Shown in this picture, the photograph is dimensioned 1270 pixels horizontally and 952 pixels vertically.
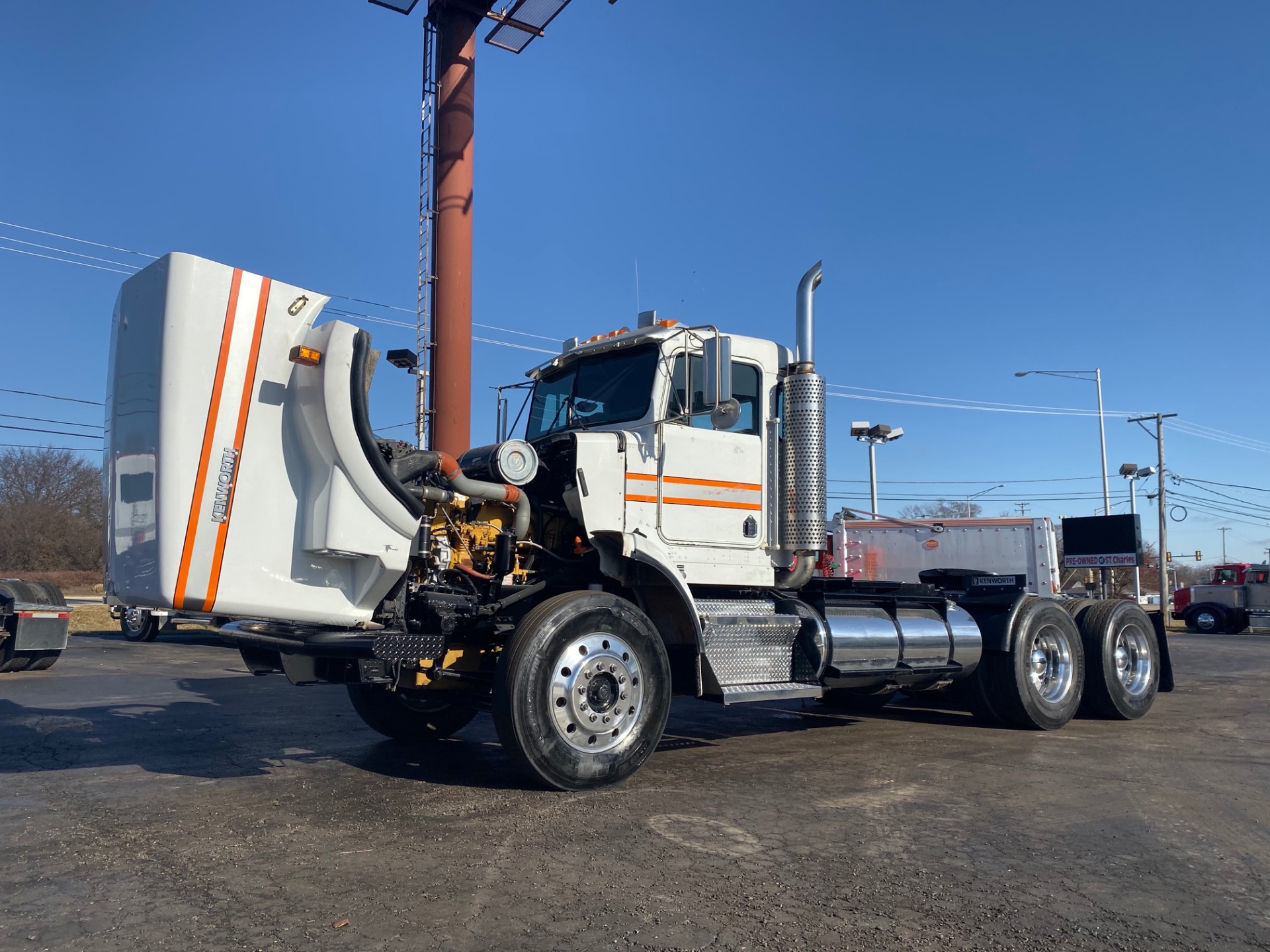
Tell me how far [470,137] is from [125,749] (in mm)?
19329

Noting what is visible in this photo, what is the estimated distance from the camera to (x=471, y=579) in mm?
6223

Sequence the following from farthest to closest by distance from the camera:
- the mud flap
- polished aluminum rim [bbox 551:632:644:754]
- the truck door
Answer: the mud flap, the truck door, polished aluminum rim [bbox 551:632:644:754]

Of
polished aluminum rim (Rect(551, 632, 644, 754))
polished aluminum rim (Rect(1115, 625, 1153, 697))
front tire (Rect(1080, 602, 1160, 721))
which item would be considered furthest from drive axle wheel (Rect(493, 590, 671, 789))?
polished aluminum rim (Rect(1115, 625, 1153, 697))

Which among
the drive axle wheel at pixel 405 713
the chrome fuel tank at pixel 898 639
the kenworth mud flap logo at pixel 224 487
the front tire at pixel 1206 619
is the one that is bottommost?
the front tire at pixel 1206 619

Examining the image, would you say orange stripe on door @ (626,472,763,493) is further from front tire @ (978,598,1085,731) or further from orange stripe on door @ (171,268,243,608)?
front tire @ (978,598,1085,731)

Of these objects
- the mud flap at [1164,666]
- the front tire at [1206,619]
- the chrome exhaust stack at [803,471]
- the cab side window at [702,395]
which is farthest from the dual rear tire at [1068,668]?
the front tire at [1206,619]

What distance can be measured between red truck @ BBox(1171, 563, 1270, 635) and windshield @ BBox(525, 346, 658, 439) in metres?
34.8

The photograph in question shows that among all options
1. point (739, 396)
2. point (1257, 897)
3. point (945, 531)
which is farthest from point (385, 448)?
point (945, 531)

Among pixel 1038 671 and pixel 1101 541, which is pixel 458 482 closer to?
pixel 1038 671

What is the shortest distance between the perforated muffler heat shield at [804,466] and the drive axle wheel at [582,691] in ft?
5.59

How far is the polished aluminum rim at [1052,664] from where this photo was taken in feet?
30.2

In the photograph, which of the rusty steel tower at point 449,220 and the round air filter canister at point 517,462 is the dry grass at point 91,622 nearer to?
the rusty steel tower at point 449,220

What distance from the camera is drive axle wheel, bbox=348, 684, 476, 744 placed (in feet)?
24.6

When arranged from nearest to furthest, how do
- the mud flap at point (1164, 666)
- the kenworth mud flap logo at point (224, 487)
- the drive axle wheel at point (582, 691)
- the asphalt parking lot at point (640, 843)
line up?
1. the asphalt parking lot at point (640, 843)
2. the kenworth mud flap logo at point (224, 487)
3. the drive axle wheel at point (582, 691)
4. the mud flap at point (1164, 666)
